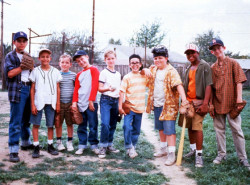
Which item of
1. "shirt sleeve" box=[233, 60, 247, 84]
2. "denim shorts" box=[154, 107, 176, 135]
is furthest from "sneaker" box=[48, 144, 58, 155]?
"shirt sleeve" box=[233, 60, 247, 84]

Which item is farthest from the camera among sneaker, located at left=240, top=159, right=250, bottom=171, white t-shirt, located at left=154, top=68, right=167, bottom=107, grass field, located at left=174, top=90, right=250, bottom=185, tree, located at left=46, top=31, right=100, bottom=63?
tree, located at left=46, top=31, right=100, bottom=63

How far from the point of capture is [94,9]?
21.4 meters

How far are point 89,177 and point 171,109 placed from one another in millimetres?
1767

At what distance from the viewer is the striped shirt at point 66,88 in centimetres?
477

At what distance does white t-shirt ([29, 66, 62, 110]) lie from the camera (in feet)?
14.4

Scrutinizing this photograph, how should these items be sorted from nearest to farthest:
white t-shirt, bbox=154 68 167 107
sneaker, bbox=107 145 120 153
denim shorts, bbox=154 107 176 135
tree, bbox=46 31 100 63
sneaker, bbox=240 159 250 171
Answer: sneaker, bbox=240 159 250 171 → denim shorts, bbox=154 107 176 135 → white t-shirt, bbox=154 68 167 107 → sneaker, bbox=107 145 120 153 → tree, bbox=46 31 100 63

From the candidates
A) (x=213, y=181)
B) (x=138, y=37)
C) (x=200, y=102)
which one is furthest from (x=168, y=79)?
(x=138, y=37)

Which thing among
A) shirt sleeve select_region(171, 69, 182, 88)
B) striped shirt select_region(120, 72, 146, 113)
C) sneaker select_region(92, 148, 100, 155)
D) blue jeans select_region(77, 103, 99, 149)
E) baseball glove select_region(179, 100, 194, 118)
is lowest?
sneaker select_region(92, 148, 100, 155)

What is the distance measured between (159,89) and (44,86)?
2.01m

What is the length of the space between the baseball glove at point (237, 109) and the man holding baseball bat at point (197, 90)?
42 cm

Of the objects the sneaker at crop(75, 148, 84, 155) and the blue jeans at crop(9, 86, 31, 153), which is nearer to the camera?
the blue jeans at crop(9, 86, 31, 153)

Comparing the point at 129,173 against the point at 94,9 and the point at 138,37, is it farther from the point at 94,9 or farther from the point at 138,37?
the point at 138,37

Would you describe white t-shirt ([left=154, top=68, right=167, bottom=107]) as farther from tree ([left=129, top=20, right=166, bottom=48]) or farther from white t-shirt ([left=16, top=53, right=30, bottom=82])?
tree ([left=129, top=20, right=166, bottom=48])

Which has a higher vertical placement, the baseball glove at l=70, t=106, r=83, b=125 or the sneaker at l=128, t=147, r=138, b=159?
the baseball glove at l=70, t=106, r=83, b=125
